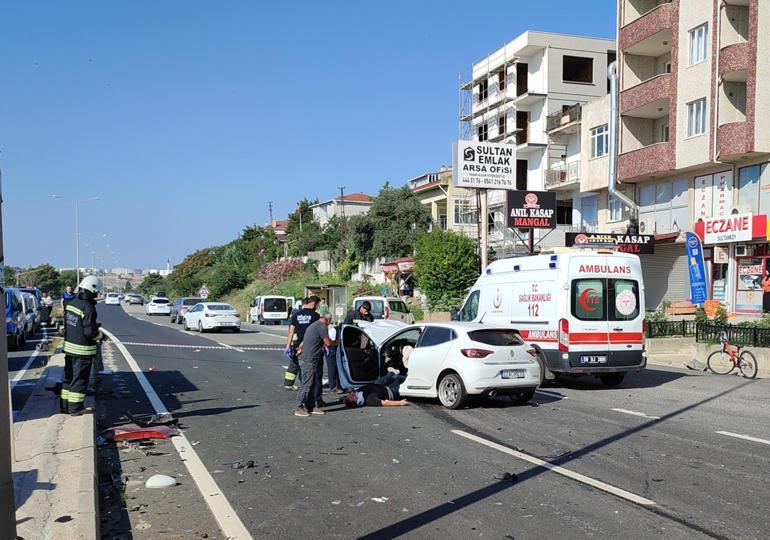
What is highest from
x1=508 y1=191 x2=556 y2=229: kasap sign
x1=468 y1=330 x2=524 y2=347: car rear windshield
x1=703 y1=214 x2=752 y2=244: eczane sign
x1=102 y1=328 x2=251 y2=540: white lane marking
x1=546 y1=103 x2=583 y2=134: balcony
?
x1=546 y1=103 x2=583 y2=134: balcony

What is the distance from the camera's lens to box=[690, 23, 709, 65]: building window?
28359 millimetres

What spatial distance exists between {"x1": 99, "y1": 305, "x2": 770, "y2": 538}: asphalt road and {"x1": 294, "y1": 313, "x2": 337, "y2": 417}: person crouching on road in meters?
0.36

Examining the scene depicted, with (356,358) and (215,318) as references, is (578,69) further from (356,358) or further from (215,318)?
(356,358)

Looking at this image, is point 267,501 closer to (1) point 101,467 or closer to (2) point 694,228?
(1) point 101,467

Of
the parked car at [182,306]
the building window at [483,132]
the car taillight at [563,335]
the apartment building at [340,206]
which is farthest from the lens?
the apartment building at [340,206]

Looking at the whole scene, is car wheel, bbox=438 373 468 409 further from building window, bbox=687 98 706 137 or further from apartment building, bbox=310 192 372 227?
apartment building, bbox=310 192 372 227

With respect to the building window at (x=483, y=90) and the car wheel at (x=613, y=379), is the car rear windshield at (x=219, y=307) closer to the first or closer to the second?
the car wheel at (x=613, y=379)

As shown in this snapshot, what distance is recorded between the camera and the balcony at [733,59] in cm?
2603

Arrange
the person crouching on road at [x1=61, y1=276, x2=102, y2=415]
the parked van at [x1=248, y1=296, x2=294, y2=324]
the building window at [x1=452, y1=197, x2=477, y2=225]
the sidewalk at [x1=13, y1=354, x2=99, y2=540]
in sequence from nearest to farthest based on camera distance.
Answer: the sidewalk at [x1=13, y1=354, x2=99, y2=540], the person crouching on road at [x1=61, y1=276, x2=102, y2=415], the parked van at [x1=248, y1=296, x2=294, y2=324], the building window at [x1=452, y1=197, x2=477, y2=225]

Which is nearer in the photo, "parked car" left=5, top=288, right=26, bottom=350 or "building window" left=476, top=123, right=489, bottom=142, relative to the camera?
"parked car" left=5, top=288, right=26, bottom=350

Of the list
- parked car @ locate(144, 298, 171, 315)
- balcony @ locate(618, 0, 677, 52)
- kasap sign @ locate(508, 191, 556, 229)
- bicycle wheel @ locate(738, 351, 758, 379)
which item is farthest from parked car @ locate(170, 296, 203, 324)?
bicycle wheel @ locate(738, 351, 758, 379)

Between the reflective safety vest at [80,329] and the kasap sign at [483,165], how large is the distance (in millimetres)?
21483

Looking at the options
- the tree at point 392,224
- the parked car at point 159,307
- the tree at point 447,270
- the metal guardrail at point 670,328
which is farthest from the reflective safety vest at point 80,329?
the parked car at point 159,307

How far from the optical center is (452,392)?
1125 centimetres
